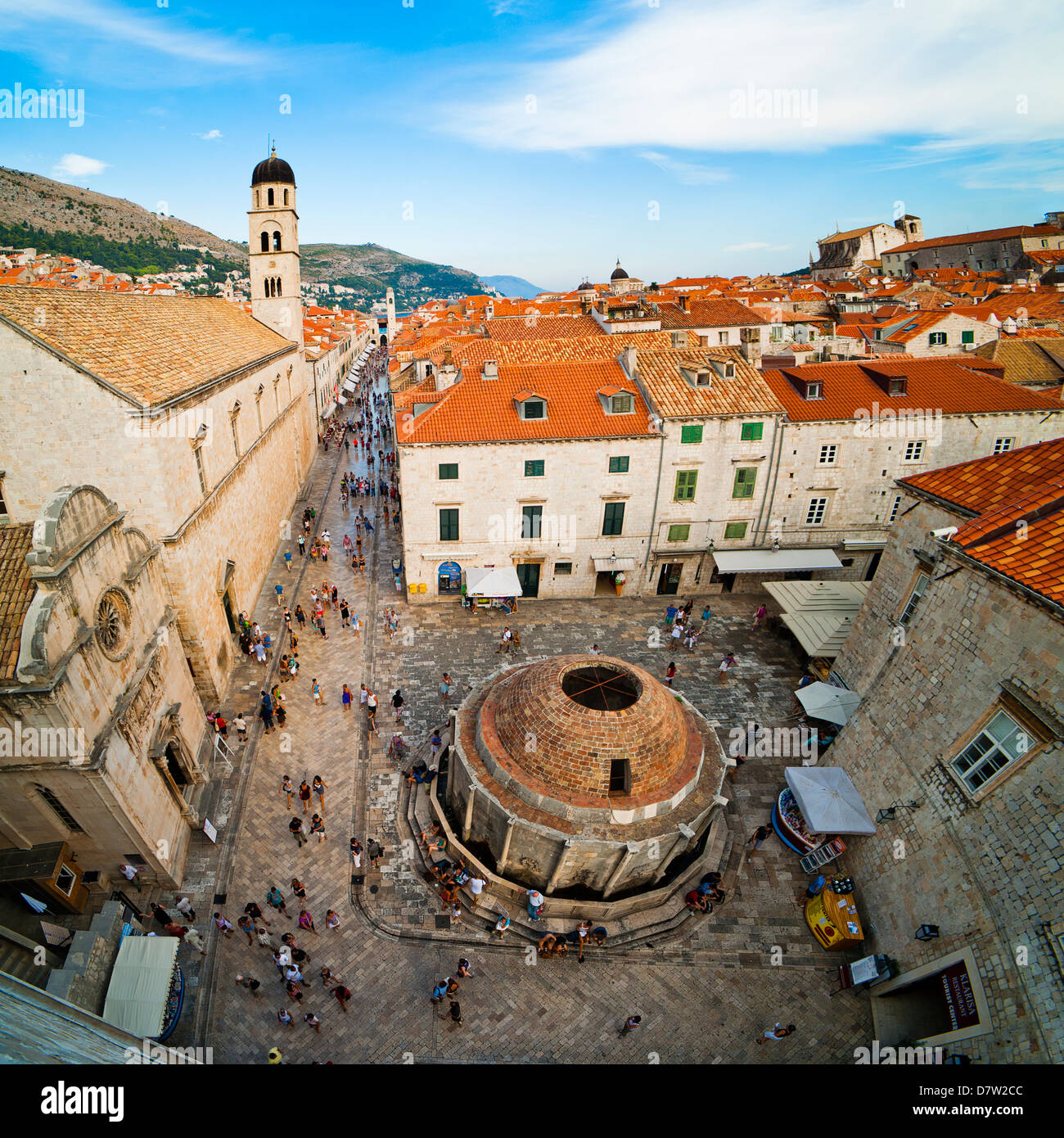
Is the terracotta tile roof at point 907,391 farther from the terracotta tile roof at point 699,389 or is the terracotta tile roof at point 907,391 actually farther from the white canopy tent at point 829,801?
the white canopy tent at point 829,801

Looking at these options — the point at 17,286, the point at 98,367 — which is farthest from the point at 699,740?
the point at 17,286

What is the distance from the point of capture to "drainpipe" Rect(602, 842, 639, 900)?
14328 mm

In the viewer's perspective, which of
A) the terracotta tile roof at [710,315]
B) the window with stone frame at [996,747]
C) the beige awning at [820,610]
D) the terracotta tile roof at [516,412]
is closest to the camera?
the window with stone frame at [996,747]

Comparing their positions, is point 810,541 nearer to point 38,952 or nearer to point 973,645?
point 973,645

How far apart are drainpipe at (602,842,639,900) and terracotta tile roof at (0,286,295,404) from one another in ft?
60.6

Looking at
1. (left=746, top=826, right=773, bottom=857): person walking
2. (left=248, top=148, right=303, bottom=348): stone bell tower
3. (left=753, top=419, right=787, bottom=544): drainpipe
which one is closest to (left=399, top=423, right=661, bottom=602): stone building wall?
(left=753, top=419, right=787, bottom=544): drainpipe

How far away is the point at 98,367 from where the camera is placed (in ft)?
57.3

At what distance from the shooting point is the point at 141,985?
12.3 m

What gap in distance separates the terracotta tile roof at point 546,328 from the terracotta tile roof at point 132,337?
2209 centimetres

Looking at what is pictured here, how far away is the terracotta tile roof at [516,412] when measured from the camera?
87.1ft

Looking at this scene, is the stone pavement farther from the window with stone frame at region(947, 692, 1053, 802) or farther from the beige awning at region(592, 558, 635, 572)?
the beige awning at region(592, 558, 635, 572)

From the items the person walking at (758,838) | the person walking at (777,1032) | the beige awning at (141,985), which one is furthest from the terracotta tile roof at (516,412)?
the person walking at (777,1032)
